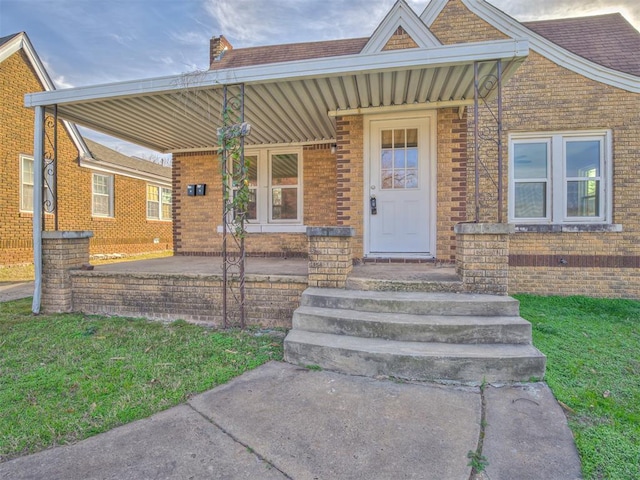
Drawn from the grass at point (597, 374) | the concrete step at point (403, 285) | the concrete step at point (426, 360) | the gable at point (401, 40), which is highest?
the gable at point (401, 40)

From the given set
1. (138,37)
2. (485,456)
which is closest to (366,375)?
(485,456)

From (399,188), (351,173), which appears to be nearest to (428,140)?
(399,188)

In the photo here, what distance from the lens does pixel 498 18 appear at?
6230mm

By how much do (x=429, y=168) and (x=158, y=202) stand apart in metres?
13.4

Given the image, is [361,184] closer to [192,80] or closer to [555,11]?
[192,80]

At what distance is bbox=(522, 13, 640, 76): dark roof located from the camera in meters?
6.20

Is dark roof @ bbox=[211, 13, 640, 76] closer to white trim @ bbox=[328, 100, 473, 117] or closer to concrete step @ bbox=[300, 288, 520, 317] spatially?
white trim @ bbox=[328, 100, 473, 117]

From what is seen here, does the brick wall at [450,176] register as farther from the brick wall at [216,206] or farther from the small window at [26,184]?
the small window at [26,184]

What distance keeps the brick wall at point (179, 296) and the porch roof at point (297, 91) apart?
2.39m

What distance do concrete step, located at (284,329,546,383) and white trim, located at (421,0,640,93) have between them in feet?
19.3

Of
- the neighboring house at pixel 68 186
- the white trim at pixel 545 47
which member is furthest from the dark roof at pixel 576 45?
the neighboring house at pixel 68 186

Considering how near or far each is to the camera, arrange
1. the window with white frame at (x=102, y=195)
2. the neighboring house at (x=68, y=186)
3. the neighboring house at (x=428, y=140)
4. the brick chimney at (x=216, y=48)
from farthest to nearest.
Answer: the window with white frame at (x=102, y=195), the neighboring house at (x=68, y=186), the brick chimney at (x=216, y=48), the neighboring house at (x=428, y=140)

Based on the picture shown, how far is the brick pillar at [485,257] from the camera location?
3.30m

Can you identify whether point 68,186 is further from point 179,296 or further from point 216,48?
point 179,296
